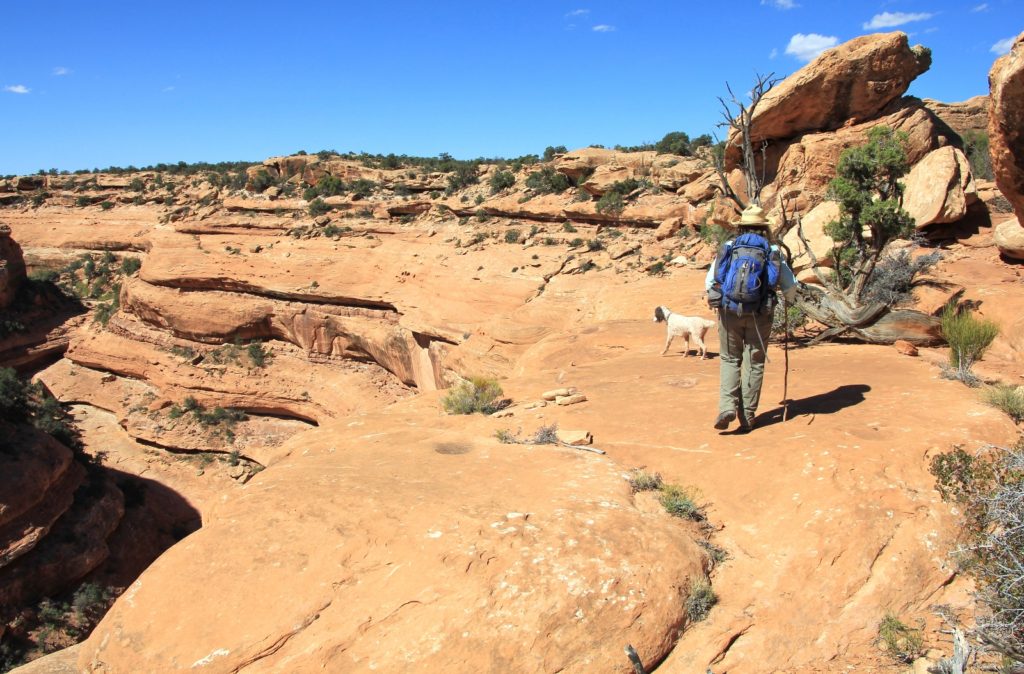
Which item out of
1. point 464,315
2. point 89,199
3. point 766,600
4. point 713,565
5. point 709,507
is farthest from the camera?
A: point 89,199

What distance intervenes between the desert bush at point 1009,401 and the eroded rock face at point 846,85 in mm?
11421

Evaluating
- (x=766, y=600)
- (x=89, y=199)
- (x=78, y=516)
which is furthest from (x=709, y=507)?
(x=89, y=199)

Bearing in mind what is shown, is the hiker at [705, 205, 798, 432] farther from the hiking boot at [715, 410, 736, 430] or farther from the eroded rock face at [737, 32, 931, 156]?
the eroded rock face at [737, 32, 931, 156]

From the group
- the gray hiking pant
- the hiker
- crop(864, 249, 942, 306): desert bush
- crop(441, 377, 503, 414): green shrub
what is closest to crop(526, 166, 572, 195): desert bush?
crop(864, 249, 942, 306): desert bush

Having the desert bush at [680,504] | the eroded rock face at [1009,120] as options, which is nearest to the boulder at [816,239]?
the eroded rock face at [1009,120]

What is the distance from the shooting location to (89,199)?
121ft

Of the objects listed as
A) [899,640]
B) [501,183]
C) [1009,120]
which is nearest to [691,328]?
[1009,120]

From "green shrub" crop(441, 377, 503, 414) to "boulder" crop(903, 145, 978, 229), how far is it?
9503 millimetres

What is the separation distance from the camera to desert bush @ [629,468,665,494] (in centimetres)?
485

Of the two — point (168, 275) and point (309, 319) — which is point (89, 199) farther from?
point (309, 319)

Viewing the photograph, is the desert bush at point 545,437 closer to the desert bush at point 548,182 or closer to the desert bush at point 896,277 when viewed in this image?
the desert bush at point 896,277

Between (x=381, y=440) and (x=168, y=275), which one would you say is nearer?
(x=381, y=440)

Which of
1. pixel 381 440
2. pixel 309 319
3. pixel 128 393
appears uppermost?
pixel 381 440

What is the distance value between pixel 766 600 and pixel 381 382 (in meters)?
18.8
